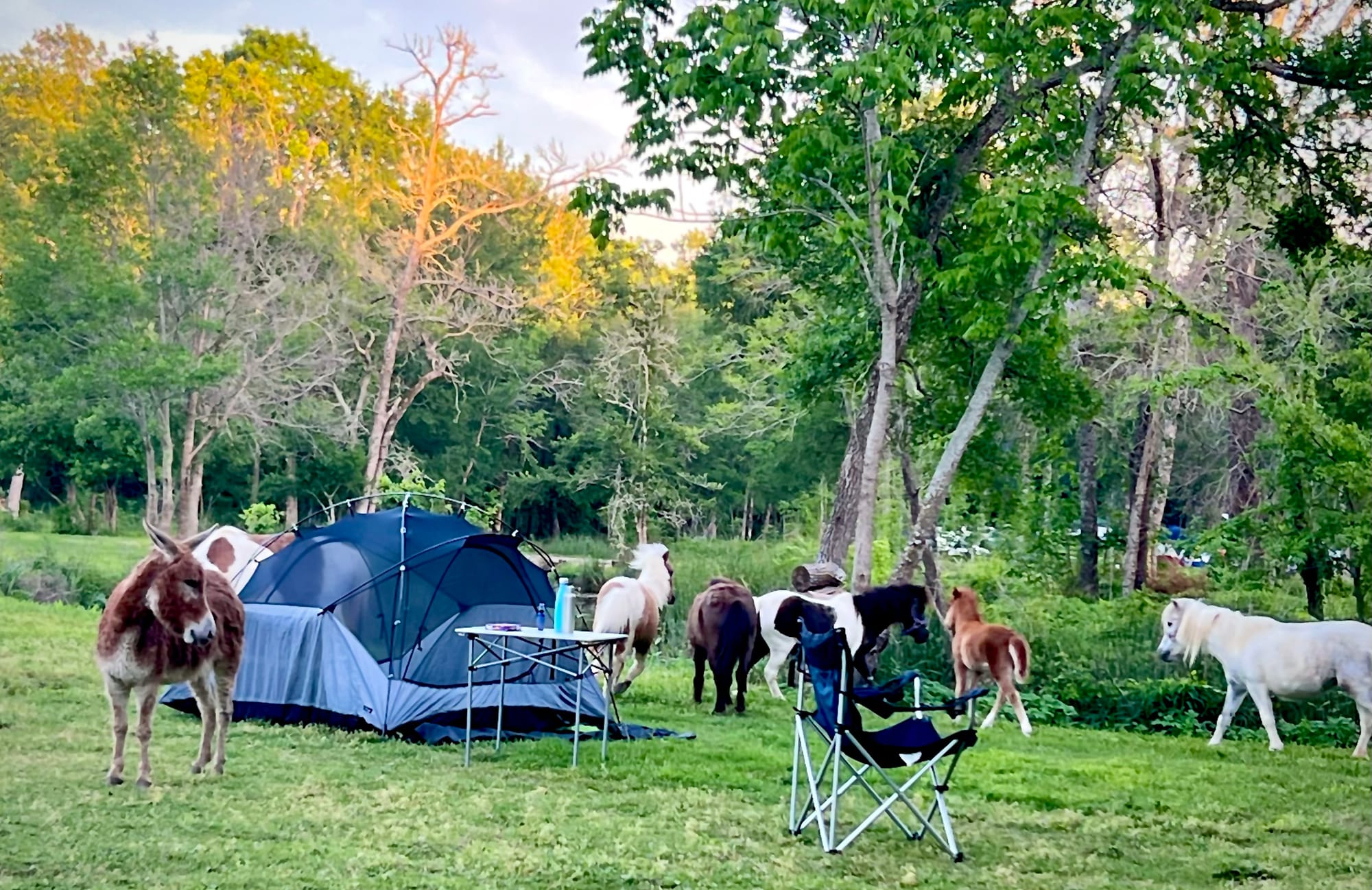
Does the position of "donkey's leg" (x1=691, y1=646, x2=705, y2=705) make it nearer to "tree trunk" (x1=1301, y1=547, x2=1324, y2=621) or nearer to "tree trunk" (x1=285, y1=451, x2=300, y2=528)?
"tree trunk" (x1=285, y1=451, x2=300, y2=528)

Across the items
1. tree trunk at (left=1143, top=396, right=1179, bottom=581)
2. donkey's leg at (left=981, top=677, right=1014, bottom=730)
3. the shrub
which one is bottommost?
donkey's leg at (left=981, top=677, right=1014, bottom=730)

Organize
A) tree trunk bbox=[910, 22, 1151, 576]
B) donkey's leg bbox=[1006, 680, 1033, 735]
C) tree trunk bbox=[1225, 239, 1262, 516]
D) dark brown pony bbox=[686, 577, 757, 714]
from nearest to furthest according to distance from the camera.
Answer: donkey's leg bbox=[1006, 680, 1033, 735] → dark brown pony bbox=[686, 577, 757, 714] → tree trunk bbox=[910, 22, 1151, 576] → tree trunk bbox=[1225, 239, 1262, 516]

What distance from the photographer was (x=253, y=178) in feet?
22.9

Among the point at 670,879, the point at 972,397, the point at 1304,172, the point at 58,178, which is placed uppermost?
the point at 1304,172

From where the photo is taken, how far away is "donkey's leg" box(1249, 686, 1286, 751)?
19.8 feet

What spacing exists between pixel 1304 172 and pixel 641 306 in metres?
5.51

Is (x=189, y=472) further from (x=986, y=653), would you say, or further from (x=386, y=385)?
(x=986, y=653)

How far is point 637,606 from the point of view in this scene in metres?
6.52

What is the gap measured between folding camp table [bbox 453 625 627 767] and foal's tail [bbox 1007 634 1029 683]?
2003mm

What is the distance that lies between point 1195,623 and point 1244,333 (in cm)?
533

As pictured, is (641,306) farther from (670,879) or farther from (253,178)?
(670,879)

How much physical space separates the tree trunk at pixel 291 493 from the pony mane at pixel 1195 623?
4995mm

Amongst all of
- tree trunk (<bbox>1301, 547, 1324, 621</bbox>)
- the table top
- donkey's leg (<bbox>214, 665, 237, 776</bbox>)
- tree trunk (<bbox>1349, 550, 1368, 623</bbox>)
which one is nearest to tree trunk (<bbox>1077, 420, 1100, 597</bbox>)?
tree trunk (<bbox>1301, 547, 1324, 621</bbox>)

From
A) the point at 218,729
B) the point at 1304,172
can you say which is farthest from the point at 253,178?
the point at 1304,172
